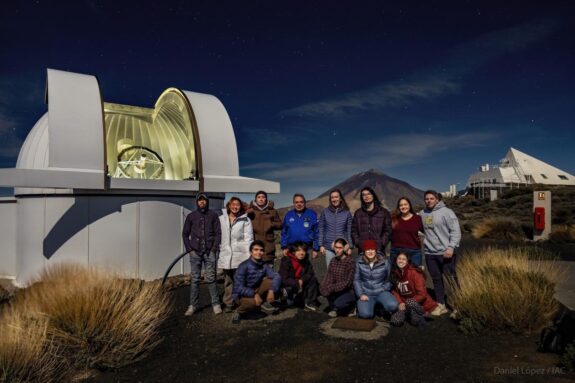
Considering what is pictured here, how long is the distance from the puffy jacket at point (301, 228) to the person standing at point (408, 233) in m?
1.12

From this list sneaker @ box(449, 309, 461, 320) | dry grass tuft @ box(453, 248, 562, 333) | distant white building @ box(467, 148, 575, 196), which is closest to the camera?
dry grass tuft @ box(453, 248, 562, 333)

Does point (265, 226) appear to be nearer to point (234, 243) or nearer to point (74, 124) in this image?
point (234, 243)

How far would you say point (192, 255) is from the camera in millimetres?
5188

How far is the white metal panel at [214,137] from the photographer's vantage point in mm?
8414

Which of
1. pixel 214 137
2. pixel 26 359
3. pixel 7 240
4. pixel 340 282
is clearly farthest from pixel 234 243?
pixel 7 240

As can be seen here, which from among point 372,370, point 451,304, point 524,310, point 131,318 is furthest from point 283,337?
point 524,310

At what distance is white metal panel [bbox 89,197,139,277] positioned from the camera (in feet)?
23.6

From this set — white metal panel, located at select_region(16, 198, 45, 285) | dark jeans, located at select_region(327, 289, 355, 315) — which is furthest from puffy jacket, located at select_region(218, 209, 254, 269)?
white metal panel, located at select_region(16, 198, 45, 285)

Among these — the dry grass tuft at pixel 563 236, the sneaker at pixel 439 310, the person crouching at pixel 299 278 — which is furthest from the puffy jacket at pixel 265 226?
the dry grass tuft at pixel 563 236

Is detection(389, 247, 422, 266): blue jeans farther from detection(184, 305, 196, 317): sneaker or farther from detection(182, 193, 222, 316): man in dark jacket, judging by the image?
detection(184, 305, 196, 317): sneaker

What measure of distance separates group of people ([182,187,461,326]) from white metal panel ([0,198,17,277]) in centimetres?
604

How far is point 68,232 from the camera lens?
7.17 m

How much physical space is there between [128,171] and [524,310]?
7751 mm

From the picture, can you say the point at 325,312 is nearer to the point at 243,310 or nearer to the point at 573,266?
the point at 243,310
